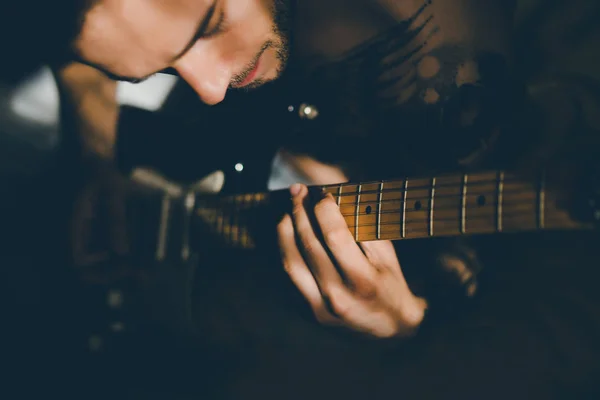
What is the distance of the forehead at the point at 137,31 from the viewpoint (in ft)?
1.80

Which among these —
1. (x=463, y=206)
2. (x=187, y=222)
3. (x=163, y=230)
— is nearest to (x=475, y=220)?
(x=463, y=206)

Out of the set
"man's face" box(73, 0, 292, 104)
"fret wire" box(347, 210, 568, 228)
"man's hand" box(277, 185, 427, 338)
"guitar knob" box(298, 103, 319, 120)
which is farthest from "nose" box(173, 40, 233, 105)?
"fret wire" box(347, 210, 568, 228)

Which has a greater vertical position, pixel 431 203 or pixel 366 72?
pixel 366 72

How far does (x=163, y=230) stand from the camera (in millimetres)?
1018

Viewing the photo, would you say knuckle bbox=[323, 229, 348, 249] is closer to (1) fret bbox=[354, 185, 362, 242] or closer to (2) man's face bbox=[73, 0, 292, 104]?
(1) fret bbox=[354, 185, 362, 242]

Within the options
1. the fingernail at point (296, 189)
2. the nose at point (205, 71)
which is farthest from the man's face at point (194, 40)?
the fingernail at point (296, 189)

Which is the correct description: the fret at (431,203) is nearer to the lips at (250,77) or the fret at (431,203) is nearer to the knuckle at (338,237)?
the knuckle at (338,237)

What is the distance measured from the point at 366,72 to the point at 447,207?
34 centimetres

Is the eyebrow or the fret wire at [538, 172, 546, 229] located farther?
the eyebrow

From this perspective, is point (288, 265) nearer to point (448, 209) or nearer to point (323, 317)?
point (323, 317)

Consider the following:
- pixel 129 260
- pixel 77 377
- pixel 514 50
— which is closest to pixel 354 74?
pixel 514 50

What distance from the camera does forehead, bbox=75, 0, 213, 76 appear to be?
0.55 meters

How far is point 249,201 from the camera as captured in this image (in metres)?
0.72

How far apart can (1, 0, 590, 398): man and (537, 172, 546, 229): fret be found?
17cm
